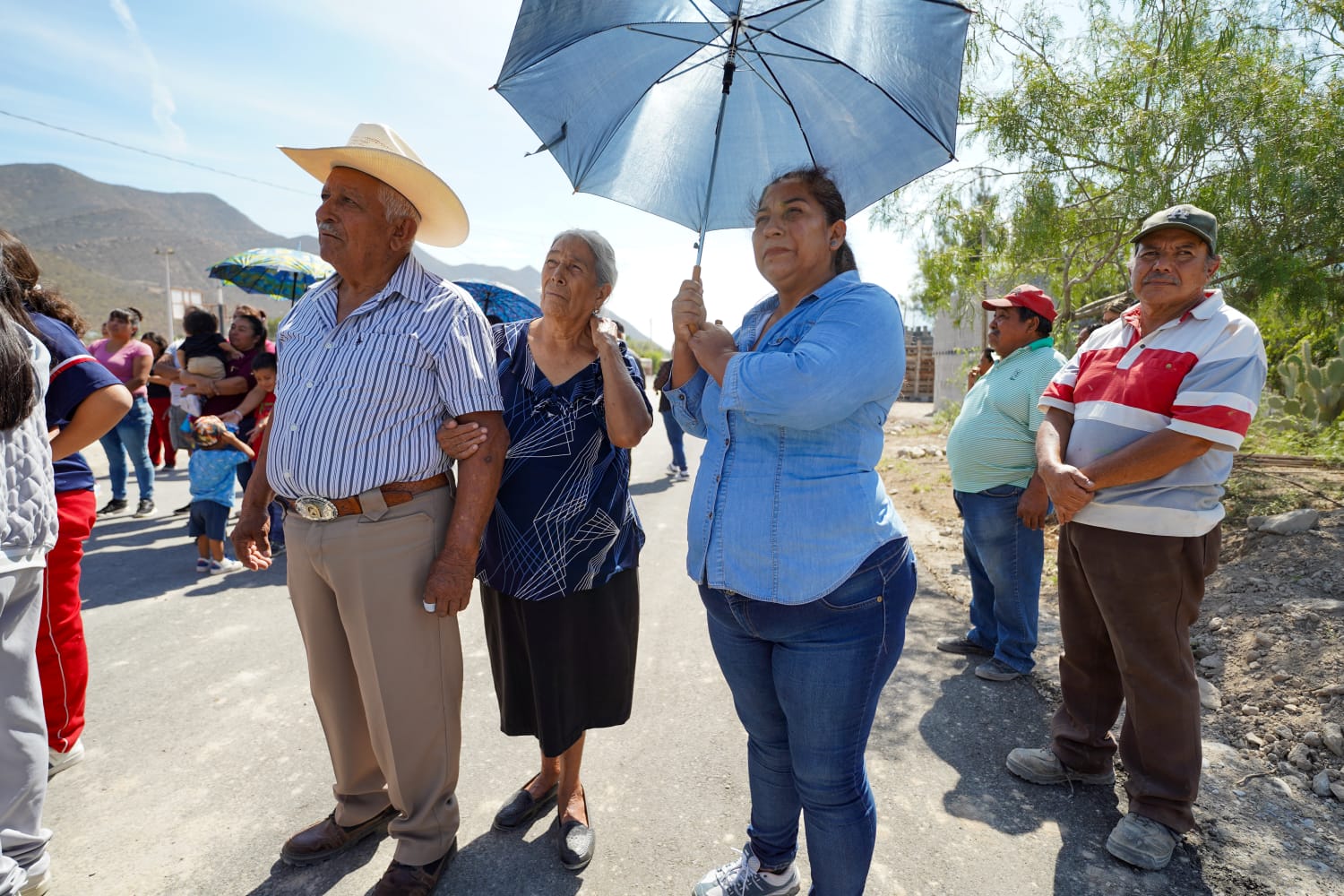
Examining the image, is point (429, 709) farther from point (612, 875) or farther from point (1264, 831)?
point (1264, 831)

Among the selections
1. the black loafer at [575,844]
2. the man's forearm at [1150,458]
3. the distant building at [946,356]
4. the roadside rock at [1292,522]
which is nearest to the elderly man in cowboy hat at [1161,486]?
the man's forearm at [1150,458]

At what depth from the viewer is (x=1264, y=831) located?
249cm

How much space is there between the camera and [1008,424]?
12.3ft

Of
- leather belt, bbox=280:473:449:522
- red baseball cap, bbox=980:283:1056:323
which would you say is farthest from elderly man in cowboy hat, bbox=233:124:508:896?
red baseball cap, bbox=980:283:1056:323

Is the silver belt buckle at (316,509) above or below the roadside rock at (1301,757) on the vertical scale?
above

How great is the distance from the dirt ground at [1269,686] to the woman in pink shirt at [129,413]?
714 centimetres

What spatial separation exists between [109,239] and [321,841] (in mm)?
156321

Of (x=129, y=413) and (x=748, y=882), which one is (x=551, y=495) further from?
(x=129, y=413)

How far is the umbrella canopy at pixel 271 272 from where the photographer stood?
6707mm

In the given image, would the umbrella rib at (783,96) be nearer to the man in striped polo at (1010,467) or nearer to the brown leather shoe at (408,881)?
the man in striped polo at (1010,467)

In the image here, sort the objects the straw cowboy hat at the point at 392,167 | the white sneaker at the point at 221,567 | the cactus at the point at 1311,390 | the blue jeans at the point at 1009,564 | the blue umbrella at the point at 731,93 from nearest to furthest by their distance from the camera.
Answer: the blue umbrella at the point at 731,93 → the straw cowboy hat at the point at 392,167 → the blue jeans at the point at 1009,564 → the white sneaker at the point at 221,567 → the cactus at the point at 1311,390

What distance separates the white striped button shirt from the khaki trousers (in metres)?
0.12

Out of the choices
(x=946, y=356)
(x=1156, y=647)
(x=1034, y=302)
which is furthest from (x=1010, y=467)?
(x=946, y=356)

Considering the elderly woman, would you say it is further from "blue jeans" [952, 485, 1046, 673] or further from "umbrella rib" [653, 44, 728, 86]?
"blue jeans" [952, 485, 1046, 673]
